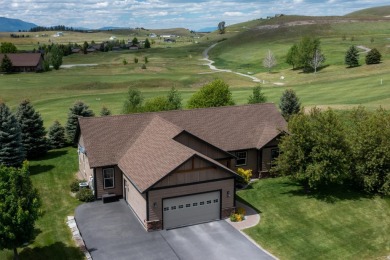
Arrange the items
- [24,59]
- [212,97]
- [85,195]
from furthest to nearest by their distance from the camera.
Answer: [24,59], [212,97], [85,195]

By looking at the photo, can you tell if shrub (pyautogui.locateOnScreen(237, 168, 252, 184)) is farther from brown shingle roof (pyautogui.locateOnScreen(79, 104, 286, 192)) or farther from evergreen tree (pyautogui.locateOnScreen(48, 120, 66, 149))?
evergreen tree (pyautogui.locateOnScreen(48, 120, 66, 149))

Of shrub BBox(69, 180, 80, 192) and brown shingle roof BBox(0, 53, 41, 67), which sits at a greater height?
brown shingle roof BBox(0, 53, 41, 67)

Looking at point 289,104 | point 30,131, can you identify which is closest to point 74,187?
point 30,131

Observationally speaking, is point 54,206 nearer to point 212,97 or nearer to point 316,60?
point 212,97

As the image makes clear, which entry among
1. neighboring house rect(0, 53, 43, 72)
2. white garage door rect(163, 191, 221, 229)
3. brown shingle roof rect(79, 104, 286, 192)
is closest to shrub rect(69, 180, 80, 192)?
brown shingle roof rect(79, 104, 286, 192)

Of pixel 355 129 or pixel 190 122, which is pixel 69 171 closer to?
pixel 190 122

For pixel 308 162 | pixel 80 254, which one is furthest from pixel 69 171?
pixel 308 162
